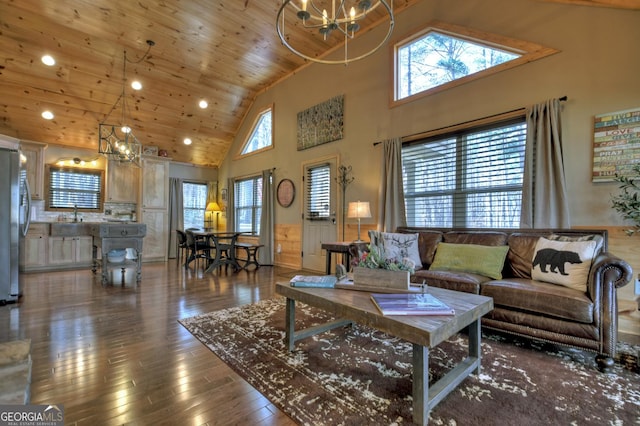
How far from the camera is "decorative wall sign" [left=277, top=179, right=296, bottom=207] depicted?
240 inches

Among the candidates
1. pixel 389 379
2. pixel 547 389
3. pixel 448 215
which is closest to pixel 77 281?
pixel 389 379

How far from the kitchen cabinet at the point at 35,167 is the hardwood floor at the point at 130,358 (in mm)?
2604

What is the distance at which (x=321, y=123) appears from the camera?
5.52 metres

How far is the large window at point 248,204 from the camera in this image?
23.6 feet

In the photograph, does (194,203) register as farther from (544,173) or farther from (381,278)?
(544,173)

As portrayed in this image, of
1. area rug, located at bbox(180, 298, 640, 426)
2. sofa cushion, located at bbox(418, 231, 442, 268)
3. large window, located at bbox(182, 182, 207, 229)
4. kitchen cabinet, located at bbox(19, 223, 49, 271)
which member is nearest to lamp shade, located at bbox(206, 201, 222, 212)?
large window, located at bbox(182, 182, 207, 229)

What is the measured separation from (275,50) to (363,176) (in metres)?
2.88

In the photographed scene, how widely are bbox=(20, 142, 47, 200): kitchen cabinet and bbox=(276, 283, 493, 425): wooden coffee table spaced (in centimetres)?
626

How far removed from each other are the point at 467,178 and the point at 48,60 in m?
6.62

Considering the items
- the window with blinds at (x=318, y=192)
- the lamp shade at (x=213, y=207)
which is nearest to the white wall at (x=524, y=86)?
the window with blinds at (x=318, y=192)

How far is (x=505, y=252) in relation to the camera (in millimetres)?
2902

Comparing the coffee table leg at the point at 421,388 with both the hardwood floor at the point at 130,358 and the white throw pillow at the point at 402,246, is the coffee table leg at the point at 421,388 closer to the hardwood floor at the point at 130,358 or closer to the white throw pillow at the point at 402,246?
the hardwood floor at the point at 130,358

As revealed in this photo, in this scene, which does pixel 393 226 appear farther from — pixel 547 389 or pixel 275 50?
pixel 275 50

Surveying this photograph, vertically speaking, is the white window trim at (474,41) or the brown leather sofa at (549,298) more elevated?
the white window trim at (474,41)
